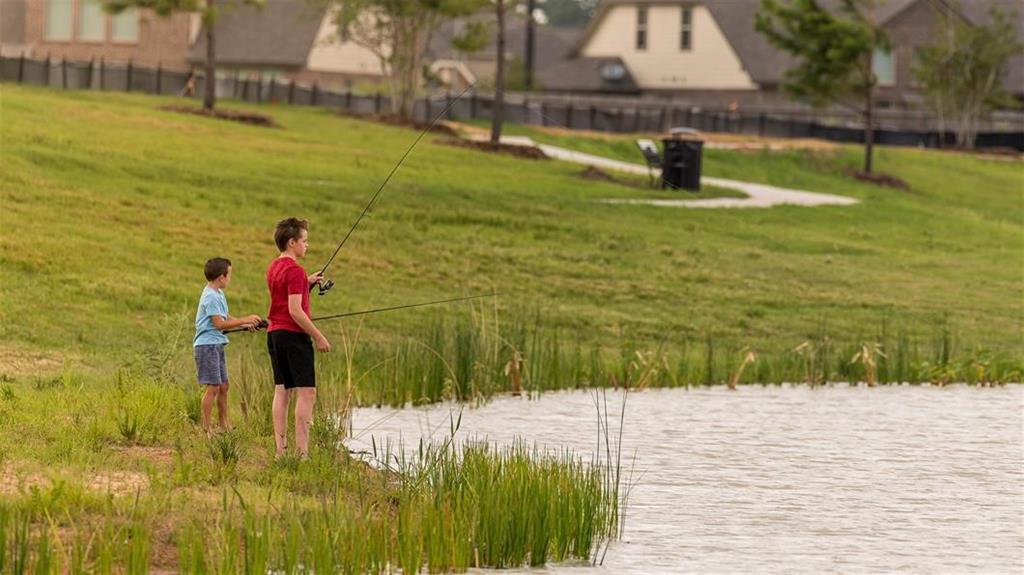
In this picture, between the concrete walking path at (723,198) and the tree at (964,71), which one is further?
the tree at (964,71)

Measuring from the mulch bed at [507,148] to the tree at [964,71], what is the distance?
24.6m

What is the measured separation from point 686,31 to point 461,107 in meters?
29.4

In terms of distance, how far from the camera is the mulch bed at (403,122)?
43875 millimetres

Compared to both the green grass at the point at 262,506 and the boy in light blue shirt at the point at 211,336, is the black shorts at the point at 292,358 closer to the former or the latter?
the green grass at the point at 262,506

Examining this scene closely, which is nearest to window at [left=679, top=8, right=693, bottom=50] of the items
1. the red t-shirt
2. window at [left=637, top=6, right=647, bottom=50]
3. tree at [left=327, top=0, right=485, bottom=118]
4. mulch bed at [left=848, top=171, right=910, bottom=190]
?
window at [left=637, top=6, right=647, bottom=50]

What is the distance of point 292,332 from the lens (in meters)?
10.5

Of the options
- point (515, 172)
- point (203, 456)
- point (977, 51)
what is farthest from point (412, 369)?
point (977, 51)

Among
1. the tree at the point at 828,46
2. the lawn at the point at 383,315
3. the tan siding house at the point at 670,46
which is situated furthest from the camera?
the tan siding house at the point at 670,46

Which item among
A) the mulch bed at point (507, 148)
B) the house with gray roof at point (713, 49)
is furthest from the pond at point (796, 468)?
the house with gray roof at point (713, 49)

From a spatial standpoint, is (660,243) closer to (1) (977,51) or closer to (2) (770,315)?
(2) (770,315)

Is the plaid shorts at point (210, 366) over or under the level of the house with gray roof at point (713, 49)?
under

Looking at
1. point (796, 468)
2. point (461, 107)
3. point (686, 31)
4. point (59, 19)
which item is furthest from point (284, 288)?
point (686, 31)

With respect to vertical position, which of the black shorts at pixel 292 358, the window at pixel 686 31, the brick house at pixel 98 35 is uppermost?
the window at pixel 686 31

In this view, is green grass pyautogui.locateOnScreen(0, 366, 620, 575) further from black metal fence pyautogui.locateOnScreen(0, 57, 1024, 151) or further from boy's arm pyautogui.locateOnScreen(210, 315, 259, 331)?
black metal fence pyautogui.locateOnScreen(0, 57, 1024, 151)
